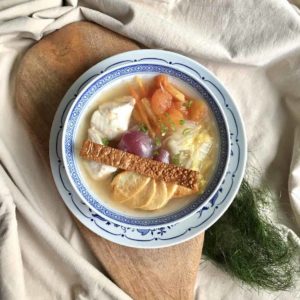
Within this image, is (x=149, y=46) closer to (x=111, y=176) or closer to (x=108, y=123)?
(x=108, y=123)

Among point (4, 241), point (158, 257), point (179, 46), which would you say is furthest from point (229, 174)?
point (4, 241)

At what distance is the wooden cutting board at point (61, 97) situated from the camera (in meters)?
1.81

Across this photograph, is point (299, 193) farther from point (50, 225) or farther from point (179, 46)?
point (50, 225)

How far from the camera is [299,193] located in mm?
1949

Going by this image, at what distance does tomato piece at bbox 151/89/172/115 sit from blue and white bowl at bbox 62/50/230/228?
74 mm

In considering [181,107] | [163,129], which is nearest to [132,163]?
[163,129]

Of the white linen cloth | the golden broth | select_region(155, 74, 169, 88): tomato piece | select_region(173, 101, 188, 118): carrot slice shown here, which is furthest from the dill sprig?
select_region(155, 74, 169, 88): tomato piece

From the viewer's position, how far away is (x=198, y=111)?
1.76 m

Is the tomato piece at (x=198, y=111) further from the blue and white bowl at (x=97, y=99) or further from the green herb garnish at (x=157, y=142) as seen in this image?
the green herb garnish at (x=157, y=142)

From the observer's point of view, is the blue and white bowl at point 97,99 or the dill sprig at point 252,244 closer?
the blue and white bowl at point 97,99

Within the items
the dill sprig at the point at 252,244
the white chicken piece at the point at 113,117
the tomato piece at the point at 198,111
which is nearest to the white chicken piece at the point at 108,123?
the white chicken piece at the point at 113,117

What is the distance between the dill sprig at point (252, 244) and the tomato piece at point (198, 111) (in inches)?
14.1

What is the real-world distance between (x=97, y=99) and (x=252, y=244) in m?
0.84

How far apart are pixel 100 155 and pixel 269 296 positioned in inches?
36.3
